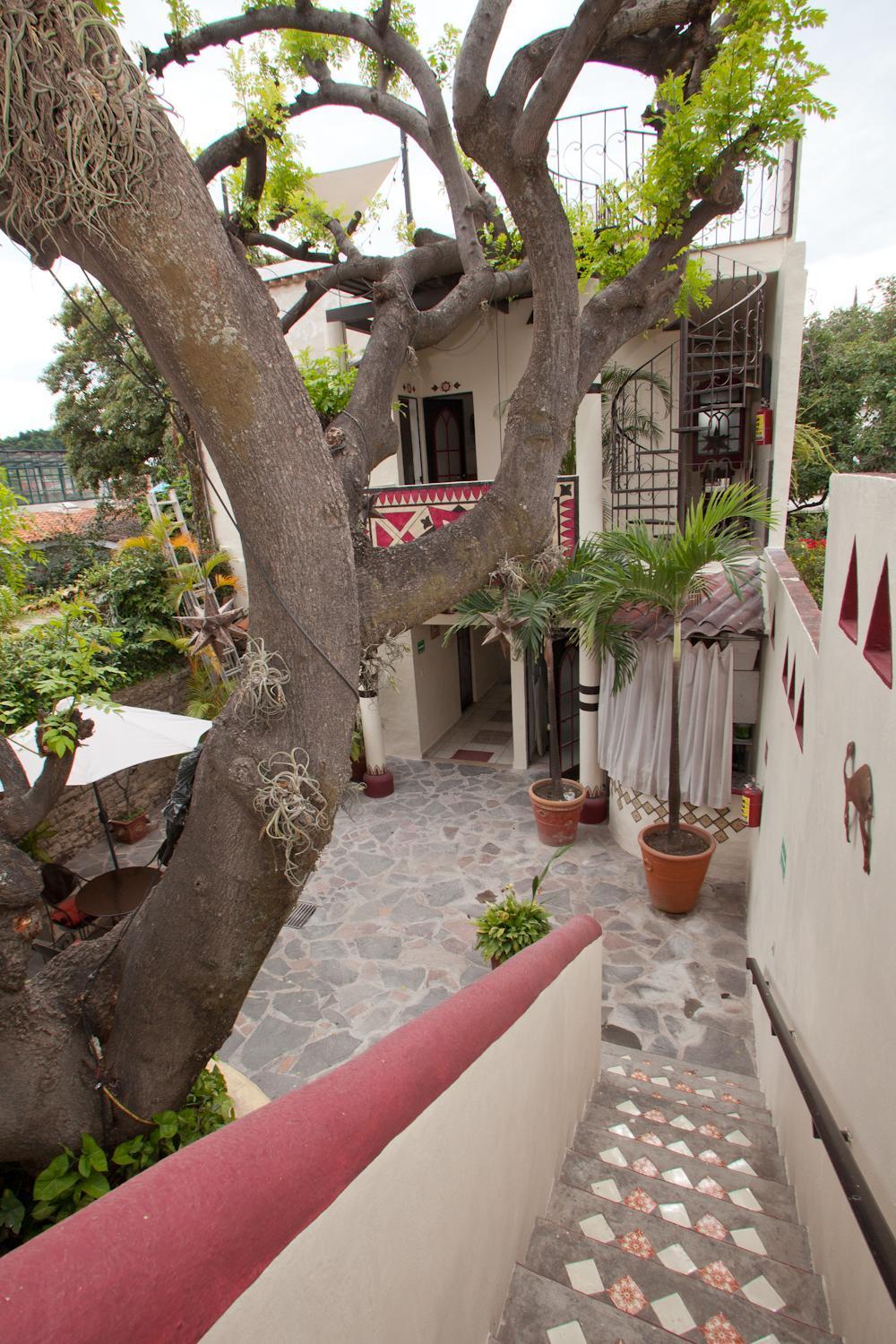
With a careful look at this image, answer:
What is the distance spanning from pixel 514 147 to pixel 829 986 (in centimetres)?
405

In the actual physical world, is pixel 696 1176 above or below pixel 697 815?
above

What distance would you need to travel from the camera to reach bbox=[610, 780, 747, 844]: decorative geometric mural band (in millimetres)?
8133

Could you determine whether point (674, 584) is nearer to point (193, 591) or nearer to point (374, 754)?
point (374, 754)

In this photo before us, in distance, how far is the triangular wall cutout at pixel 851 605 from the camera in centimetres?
281

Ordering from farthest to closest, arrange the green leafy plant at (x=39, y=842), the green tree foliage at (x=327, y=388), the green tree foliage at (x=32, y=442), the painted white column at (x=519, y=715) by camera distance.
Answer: the green tree foliage at (x=32, y=442), the painted white column at (x=519, y=715), the green leafy plant at (x=39, y=842), the green tree foliage at (x=327, y=388)

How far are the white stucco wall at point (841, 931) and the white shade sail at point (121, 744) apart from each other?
5.26 metres

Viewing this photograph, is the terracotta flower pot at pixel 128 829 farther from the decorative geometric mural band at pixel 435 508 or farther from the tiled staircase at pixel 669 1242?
the tiled staircase at pixel 669 1242

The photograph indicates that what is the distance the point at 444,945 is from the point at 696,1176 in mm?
3982

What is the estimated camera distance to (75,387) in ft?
58.4

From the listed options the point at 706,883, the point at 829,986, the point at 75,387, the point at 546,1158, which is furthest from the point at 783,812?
the point at 75,387

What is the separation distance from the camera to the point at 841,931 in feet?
9.62

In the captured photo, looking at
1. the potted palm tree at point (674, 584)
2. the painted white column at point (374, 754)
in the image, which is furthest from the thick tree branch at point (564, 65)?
the painted white column at point (374, 754)

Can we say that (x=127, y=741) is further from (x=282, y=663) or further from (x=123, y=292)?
(x=123, y=292)

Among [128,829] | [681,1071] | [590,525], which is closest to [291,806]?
[681,1071]
